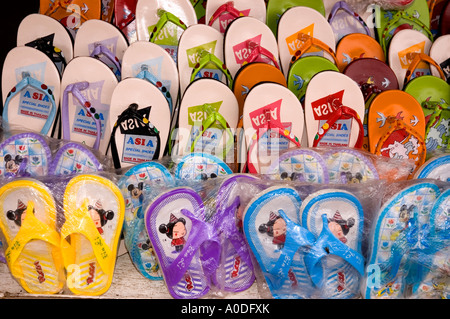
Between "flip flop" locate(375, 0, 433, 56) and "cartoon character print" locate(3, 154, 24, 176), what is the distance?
4.75 ft

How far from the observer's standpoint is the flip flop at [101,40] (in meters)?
1.88

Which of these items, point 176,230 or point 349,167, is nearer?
point 176,230

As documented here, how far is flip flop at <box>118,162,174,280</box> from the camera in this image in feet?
4.89

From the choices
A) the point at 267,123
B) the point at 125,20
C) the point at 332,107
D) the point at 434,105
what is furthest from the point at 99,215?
the point at 434,105

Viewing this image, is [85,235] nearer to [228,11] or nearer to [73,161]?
[73,161]

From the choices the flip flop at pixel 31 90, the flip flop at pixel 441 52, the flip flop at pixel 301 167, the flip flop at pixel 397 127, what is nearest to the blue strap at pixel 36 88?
the flip flop at pixel 31 90

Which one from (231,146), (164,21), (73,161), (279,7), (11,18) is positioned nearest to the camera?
(73,161)

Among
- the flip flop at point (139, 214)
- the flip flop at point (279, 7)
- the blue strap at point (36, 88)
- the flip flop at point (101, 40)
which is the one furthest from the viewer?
the flip flop at point (279, 7)

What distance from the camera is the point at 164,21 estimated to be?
1.91 metres

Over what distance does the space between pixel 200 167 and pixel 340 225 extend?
0.47 meters

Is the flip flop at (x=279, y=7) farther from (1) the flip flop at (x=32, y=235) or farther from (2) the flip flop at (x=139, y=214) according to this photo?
(1) the flip flop at (x=32, y=235)

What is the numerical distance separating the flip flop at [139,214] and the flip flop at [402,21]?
44.0 inches
